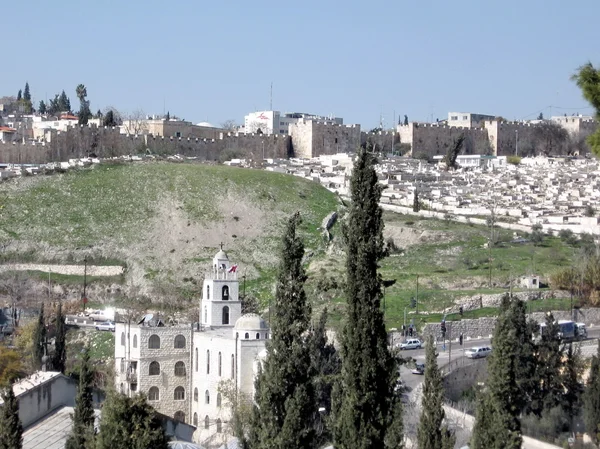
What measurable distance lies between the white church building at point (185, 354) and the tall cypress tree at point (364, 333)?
22.0 m

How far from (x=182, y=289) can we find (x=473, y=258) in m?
11.5

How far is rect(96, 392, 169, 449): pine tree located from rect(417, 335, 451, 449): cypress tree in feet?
27.2

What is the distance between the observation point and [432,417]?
2544 cm

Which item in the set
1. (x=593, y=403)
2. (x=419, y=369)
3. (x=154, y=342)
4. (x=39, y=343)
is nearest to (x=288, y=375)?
(x=593, y=403)

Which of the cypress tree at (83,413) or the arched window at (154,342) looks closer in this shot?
the cypress tree at (83,413)

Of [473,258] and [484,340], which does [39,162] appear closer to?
[473,258]

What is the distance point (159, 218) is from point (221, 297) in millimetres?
23156

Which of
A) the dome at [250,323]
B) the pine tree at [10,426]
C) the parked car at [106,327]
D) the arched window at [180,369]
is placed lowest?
the arched window at [180,369]

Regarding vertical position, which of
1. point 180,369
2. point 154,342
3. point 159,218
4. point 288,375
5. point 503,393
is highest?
point 288,375

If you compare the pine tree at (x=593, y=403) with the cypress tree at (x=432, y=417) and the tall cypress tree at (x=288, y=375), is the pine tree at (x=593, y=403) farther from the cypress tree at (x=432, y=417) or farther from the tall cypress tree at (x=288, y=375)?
the tall cypress tree at (x=288, y=375)

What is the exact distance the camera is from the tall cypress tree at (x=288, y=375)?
21.5 metres

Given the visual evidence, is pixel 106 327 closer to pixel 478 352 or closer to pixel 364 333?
pixel 478 352

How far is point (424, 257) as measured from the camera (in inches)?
2317

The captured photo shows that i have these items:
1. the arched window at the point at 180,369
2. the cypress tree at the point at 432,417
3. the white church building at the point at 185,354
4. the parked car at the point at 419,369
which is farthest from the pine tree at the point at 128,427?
the arched window at the point at 180,369
